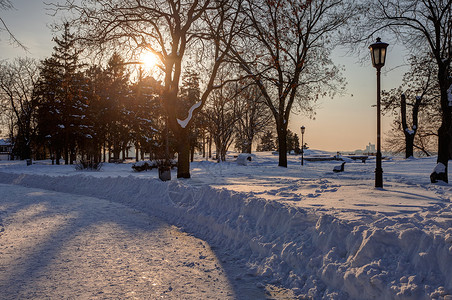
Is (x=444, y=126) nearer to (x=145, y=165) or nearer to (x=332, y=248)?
(x=332, y=248)

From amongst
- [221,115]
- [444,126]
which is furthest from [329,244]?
[221,115]

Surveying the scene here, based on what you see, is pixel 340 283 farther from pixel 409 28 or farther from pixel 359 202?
pixel 409 28

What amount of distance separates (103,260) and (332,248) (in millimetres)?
3652

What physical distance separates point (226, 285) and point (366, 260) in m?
1.86

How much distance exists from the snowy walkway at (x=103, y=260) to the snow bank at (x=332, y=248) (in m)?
0.77

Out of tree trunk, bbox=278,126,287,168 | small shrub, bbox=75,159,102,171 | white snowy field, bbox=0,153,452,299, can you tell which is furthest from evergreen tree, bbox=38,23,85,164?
white snowy field, bbox=0,153,452,299

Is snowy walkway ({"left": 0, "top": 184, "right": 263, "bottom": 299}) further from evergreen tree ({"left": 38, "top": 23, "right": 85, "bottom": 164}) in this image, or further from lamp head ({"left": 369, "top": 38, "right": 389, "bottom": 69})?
evergreen tree ({"left": 38, "top": 23, "right": 85, "bottom": 164})

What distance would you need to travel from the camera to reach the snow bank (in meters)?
3.89

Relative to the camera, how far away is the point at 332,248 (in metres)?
4.86

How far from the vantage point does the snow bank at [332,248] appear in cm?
389

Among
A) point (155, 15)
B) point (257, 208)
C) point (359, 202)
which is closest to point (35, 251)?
point (257, 208)

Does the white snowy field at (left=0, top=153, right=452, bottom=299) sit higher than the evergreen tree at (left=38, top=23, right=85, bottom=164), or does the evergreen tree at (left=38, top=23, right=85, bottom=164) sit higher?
the evergreen tree at (left=38, top=23, right=85, bottom=164)

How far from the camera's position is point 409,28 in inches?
647

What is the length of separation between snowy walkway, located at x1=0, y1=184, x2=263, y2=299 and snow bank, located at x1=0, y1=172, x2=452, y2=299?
0.77 meters
